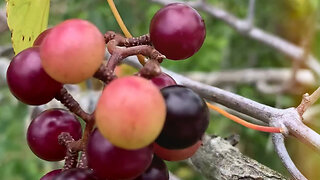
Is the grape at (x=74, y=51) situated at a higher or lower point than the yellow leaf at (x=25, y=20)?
higher

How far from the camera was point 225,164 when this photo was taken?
0.89 metres

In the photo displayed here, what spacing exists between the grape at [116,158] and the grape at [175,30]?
0.15 m

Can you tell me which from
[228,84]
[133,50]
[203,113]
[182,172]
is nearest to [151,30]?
[133,50]

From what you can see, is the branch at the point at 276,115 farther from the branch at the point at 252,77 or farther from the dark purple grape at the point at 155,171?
the branch at the point at 252,77

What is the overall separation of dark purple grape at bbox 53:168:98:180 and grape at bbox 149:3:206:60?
0.17 m

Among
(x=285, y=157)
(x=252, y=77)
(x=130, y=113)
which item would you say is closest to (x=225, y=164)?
(x=285, y=157)

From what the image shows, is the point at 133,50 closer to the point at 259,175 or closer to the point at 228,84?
the point at 259,175

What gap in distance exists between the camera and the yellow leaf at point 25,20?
923 millimetres

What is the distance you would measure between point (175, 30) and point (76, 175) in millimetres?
207

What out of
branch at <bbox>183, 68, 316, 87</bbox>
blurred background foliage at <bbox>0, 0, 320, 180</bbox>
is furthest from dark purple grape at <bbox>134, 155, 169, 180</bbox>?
branch at <bbox>183, 68, 316, 87</bbox>

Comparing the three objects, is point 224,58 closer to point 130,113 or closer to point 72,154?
point 72,154

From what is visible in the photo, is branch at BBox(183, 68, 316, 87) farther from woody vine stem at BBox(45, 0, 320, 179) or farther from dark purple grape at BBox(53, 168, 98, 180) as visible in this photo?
dark purple grape at BBox(53, 168, 98, 180)

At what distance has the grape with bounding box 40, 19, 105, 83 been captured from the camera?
0.58m

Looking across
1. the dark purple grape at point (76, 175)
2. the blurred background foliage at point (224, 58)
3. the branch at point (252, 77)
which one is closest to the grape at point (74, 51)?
the dark purple grape at point (76, 175)
